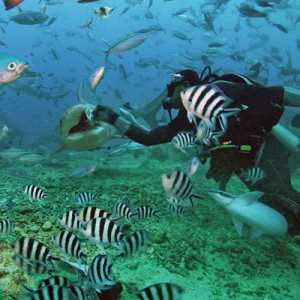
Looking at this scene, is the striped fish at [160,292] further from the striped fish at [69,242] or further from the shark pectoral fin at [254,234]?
the shark pectoral fin at [254,234]

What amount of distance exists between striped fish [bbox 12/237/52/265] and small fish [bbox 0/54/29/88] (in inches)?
87.0

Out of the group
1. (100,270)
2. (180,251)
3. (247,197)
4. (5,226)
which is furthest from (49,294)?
(247,197)

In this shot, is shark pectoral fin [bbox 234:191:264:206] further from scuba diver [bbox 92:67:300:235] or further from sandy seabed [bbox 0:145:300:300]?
sandy seabed [bbox 0:145:300:300]

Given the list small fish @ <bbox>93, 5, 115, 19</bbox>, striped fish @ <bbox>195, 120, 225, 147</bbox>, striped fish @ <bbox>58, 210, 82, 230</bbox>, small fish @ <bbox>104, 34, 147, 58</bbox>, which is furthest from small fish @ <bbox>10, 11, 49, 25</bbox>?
striped fish @ <bbox>58, 210, 82, 230</bbox>

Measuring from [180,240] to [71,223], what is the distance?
1.93m

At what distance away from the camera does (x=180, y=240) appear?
4.77m

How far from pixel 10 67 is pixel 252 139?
3.30 metres

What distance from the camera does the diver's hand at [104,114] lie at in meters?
5.07

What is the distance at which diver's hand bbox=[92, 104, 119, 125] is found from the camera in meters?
5.07

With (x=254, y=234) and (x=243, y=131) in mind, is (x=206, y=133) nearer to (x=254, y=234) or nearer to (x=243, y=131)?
(x=243, y=131)

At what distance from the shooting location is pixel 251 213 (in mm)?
4383

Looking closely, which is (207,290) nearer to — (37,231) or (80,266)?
(80,266)

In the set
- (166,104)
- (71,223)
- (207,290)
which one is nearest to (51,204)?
(71,223)

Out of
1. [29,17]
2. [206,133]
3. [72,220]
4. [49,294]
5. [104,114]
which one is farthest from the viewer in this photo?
[29,17]
